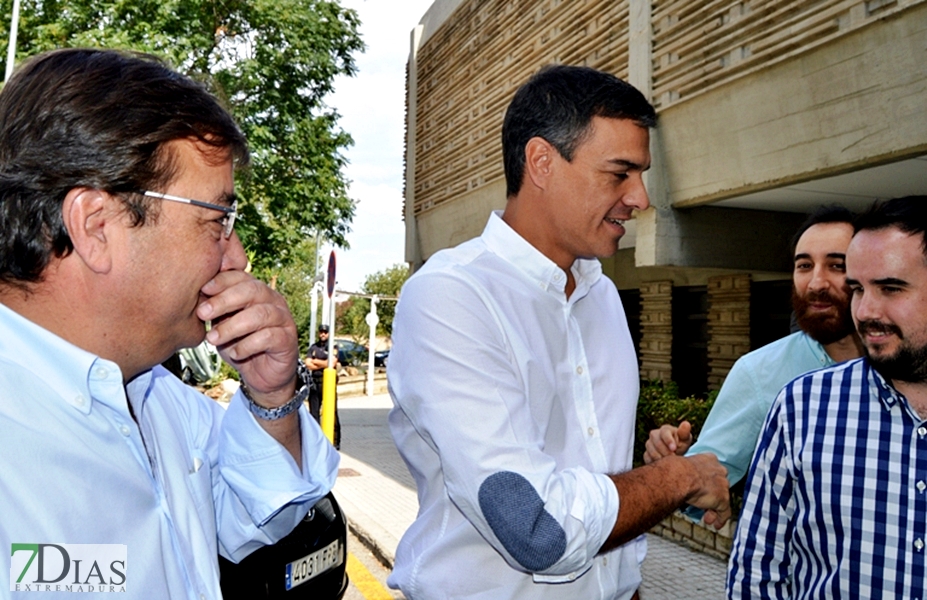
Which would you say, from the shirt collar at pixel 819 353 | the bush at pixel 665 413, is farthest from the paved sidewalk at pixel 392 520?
the shirt collar at pixel 819 353

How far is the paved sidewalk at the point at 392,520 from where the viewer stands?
6.50m

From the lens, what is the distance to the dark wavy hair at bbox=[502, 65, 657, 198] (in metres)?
2.42

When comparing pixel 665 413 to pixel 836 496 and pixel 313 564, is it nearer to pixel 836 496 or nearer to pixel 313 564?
pixel 313 564

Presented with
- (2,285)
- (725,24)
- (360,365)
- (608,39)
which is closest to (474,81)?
(608,39)

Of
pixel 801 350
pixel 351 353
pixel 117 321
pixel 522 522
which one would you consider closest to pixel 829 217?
pixel 801 350

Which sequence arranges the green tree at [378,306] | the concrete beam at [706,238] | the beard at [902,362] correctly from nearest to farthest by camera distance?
the beard at [902,362] → the concrete beam at [706,238] → the green tree at [378,306]

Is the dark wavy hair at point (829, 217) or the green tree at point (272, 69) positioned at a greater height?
the green tree at point (272, 69)

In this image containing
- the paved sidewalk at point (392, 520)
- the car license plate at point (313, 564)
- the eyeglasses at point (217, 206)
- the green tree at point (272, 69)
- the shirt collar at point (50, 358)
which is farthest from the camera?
the green tree at point (272, 69)

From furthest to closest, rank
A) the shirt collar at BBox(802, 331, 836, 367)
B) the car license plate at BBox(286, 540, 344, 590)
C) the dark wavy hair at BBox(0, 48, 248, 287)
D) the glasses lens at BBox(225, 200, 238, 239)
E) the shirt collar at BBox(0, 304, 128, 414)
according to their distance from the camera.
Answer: the shirt collar at BBox(802, 331, 836, 367) < the car license plate at BBox(286, 540, 344, 590) < the glasses lens at BBox(225, 200, 238, 239) < the dark wavy hair at BBox(0, 48, 248, 287) < the shirt collar at BBox(0, 304, 128, 414)

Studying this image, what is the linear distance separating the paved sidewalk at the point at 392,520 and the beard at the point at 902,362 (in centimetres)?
395

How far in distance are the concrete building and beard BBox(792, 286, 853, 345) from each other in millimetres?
3740

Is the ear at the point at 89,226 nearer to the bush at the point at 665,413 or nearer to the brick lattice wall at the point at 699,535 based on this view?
the brick lattice wall at the point at 699,535

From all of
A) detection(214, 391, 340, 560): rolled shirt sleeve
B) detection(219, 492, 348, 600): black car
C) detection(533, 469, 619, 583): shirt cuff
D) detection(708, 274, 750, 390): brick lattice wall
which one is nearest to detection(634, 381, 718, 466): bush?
detection(708, 274, 750, 390): brick lattice wall

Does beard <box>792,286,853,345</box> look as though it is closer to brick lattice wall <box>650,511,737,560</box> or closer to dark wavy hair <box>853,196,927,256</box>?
dark wavy hair <box>853,196,927,256</box>
